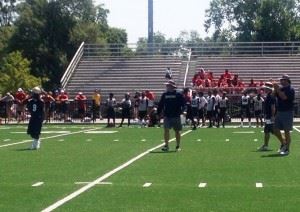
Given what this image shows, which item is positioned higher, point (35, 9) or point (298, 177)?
point (35, 9)

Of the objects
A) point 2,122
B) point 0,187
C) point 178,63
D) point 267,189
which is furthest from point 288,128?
point 178,63

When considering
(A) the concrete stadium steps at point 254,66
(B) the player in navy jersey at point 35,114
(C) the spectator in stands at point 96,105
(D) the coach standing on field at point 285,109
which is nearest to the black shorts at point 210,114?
(C) the spectator in stands at point 96,105

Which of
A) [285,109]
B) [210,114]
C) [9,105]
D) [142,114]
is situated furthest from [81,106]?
[285,109]

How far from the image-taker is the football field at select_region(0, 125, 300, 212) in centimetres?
1318

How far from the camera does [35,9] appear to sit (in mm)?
79500

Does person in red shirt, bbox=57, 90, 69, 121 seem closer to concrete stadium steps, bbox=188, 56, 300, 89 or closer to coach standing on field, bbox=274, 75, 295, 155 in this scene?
concrete stadium steps, bbox=188, 56, 300, 89

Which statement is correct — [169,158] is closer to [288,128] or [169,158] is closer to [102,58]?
[288,128]

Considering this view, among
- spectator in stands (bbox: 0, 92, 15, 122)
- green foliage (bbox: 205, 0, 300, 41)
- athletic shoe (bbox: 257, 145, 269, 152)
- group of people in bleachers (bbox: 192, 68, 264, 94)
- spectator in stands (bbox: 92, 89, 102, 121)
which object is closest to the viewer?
athletic shoe (bbox: 257, 145, 269, 152)

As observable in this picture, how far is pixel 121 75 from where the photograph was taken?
5766 cm

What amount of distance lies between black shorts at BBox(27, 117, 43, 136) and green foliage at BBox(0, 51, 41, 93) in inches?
1554

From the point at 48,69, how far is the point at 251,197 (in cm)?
6652

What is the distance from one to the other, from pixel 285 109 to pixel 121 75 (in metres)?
35.4

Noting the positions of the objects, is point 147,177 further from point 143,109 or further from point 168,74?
point 168,74

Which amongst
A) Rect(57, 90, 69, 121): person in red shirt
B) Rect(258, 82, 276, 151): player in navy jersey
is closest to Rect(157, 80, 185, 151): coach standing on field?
Rect(258, 82, 276, 151): player in navy jersey
